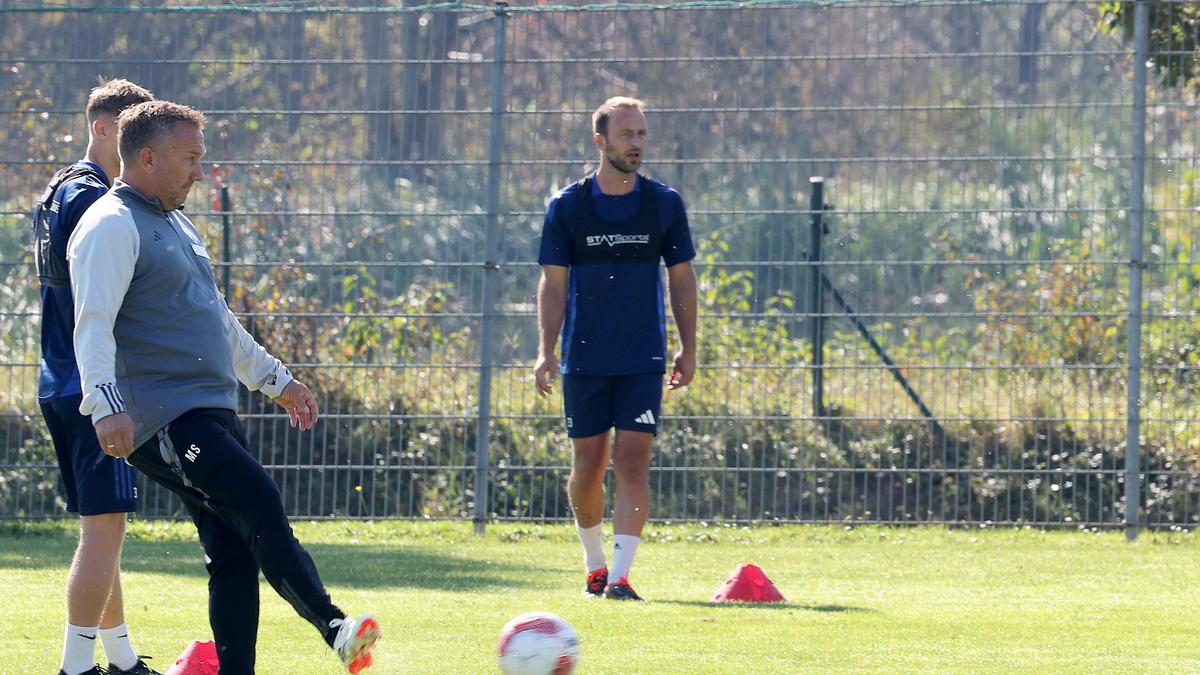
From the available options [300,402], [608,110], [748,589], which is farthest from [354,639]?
[608,110]

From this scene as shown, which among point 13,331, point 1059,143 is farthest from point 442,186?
point 1059,143

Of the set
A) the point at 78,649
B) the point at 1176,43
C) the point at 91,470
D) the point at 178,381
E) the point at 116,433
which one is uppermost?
the point at 1176,43

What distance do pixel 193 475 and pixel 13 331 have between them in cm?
584

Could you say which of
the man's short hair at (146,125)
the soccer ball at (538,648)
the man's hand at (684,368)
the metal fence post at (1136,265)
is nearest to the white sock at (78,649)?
the soccer ball at (538,648)

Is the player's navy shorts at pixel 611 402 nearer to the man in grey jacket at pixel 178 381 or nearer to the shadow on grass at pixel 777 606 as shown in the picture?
the shadow on grass at pixel 777 606

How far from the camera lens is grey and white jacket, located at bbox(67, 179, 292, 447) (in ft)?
15.8

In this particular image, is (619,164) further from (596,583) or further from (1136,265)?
(1136,265)

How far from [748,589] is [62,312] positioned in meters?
3.21

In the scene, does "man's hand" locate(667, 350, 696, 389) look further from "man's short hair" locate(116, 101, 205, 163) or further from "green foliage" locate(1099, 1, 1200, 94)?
"green foliage" locate(1099, 1, 1200, 94)

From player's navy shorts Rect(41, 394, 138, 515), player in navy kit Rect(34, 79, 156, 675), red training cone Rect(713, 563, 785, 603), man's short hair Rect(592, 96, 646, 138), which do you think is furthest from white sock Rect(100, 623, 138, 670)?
man's short hair Rect(592, 96, 646, 138)

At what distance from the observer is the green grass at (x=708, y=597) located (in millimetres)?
5965

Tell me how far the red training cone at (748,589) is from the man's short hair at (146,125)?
3338mm

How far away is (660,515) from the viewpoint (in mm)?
10109

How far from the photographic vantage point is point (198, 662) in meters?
5.41
